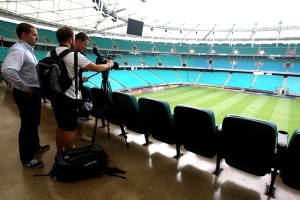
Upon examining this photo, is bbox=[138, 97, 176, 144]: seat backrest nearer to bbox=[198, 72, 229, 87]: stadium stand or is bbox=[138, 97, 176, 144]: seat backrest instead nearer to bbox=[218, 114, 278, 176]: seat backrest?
bbox=[218, 114, 278, 176]: seat backrest

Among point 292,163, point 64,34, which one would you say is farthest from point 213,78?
point 64,34

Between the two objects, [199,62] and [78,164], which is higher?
[199,62]

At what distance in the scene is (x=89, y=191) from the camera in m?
2.09

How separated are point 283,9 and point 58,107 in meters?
18.9

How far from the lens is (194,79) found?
2828cm

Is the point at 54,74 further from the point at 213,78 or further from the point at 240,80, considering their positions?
the point at 213,78

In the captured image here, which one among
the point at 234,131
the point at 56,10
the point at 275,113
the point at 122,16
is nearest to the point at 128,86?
the point at 122,16

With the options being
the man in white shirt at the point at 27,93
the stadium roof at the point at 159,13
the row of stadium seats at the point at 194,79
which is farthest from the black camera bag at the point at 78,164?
the row of stadium seats at the point at 194,79

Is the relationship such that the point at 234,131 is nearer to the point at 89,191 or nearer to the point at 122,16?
the point at 89,191

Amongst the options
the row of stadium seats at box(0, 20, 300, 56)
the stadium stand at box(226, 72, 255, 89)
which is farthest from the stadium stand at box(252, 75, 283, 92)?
the row of stadium seats at box(0, 20, 300, 56)

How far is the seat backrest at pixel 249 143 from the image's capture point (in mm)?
1927

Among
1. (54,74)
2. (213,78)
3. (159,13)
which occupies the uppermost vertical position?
(159,13)

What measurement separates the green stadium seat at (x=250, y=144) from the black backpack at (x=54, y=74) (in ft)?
6.79

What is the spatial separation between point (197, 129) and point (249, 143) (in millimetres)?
646
